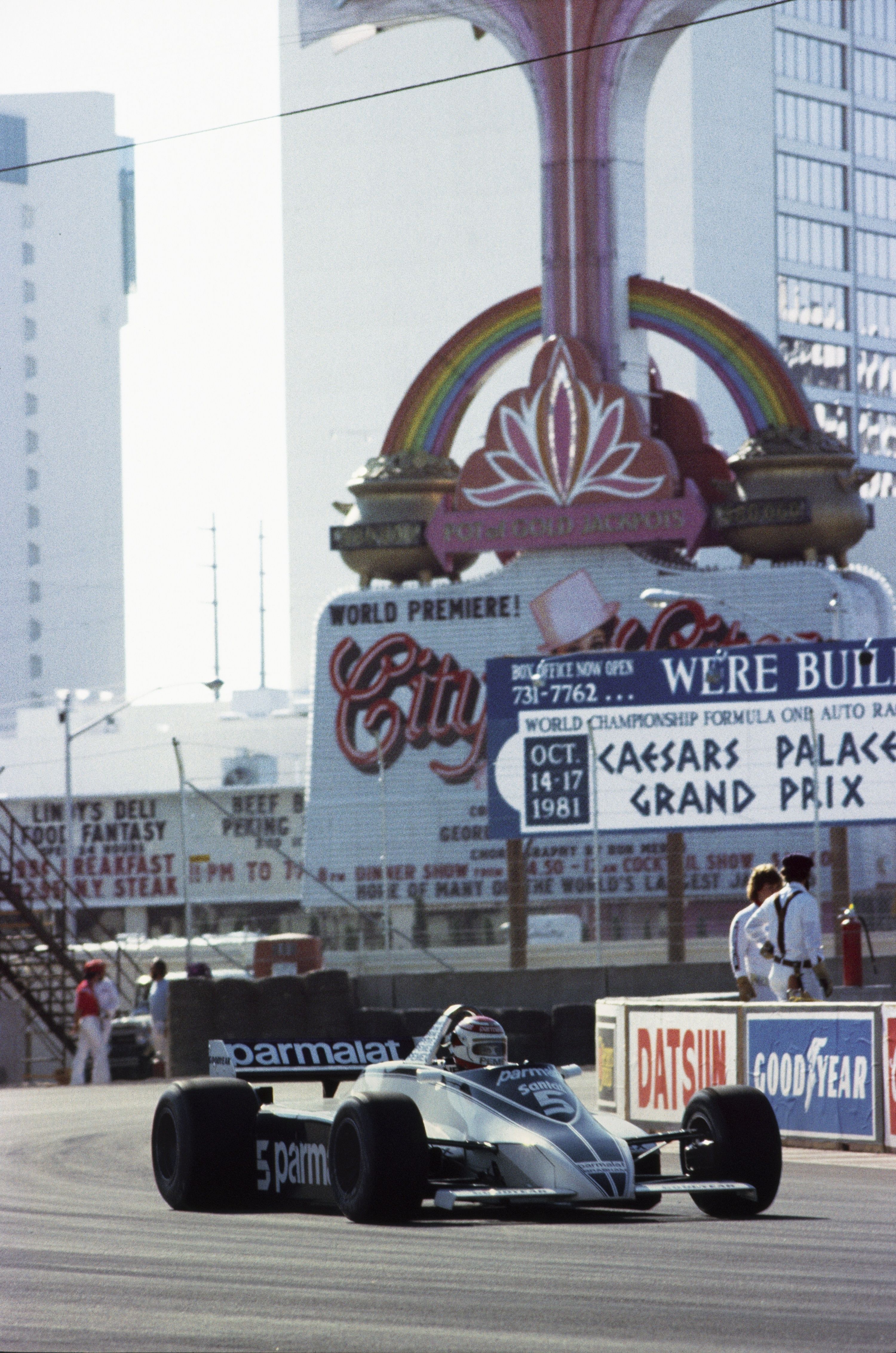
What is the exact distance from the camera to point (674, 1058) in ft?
52.7

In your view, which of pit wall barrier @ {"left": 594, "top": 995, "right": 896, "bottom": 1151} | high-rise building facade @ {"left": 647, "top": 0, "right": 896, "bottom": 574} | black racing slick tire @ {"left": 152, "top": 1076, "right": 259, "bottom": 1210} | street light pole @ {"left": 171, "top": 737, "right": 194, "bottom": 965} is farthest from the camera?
high-rise building facade @ {"left": 647, "top": 0, "right": 896, "bottom": 574}

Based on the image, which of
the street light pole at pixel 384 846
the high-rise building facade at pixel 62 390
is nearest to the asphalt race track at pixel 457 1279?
the street light pole at pixel 384 846

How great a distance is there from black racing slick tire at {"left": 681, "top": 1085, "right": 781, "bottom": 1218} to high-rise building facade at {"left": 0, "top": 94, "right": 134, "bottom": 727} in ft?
287

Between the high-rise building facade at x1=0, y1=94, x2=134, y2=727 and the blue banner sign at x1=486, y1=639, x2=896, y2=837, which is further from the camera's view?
the high-rise building facade at x1=0, y1=94, x2=134, y2=727

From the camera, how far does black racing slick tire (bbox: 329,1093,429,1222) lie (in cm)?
1040

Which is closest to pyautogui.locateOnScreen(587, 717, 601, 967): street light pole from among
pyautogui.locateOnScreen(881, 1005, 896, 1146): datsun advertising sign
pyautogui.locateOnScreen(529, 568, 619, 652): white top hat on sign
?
pyautogui.locateOnScreen(529, 568, 619, 652): white top hat on sign

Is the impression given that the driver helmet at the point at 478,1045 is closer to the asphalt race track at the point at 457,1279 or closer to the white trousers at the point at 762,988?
the asphalt race track at the point at 457,1279

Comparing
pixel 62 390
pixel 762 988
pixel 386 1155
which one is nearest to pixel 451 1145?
pixel 386 1155

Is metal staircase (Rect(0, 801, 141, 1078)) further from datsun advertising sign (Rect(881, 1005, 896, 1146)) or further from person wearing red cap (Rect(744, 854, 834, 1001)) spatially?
datsun advertising sign (Rect(881, 1005, 896, 1146))

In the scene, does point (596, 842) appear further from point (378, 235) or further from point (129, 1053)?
point (378, 235)

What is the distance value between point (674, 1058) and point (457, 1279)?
24.3 feet

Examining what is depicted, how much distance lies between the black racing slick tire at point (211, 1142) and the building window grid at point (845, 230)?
6510 cm

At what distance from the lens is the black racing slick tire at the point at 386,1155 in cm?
1040

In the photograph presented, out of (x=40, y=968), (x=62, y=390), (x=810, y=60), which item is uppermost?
(x=810, y=60)
